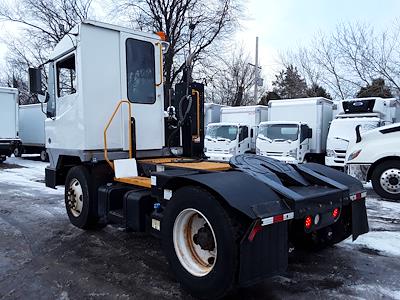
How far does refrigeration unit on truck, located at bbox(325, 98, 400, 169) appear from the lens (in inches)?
511

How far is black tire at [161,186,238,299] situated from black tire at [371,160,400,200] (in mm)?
6761

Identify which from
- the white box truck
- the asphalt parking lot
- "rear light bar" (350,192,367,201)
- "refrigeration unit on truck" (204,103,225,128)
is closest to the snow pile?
the asphalt parking lot

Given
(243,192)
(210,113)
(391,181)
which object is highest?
(210,113)

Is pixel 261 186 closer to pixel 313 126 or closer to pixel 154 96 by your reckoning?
pixel 154 96

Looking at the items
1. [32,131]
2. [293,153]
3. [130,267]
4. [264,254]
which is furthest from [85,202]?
[32,131]

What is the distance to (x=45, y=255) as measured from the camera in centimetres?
484

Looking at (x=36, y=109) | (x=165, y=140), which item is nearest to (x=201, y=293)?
(x=165, y=140)

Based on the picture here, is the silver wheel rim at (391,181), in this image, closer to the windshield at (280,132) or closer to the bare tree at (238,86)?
the windshield at (280,132)

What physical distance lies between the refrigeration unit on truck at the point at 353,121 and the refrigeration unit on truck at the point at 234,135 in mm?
3947

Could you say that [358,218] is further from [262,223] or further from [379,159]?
[379,159]

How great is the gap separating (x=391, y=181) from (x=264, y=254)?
6692 mm

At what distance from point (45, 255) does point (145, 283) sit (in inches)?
67.6

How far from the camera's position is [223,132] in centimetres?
1631

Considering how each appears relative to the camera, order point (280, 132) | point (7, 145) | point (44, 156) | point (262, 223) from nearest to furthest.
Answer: point (262, 223)
point (280, 132)
point (7, 145)
point (44, 156)
